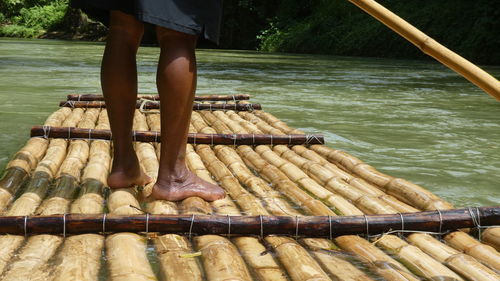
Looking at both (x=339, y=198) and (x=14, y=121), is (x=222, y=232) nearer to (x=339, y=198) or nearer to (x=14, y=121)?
(x=339, y=198)

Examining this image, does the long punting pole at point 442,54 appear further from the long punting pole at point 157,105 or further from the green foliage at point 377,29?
the green foliage at point 377,29

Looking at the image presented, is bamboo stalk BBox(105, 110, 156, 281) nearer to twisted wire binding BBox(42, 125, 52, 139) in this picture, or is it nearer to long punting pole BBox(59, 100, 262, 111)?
twisted wire binding BBox(42, 125, 52, 139)

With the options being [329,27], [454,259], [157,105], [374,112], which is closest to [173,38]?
[454,259]

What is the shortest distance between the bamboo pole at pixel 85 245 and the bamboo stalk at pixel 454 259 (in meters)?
0.76

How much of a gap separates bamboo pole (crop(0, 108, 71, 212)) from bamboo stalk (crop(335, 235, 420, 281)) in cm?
91

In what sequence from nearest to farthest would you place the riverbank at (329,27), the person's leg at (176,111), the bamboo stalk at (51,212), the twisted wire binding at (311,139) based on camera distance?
the bamboo stalk at (51,212) → the person's leg at (176,111) → the twisted wire binding at (311,139) → the riverbank at (329,27)

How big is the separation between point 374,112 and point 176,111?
2.90 metres

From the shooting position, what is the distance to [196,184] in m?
1.81

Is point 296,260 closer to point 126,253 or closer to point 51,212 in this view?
point 126,253

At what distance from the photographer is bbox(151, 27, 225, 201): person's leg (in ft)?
5.53

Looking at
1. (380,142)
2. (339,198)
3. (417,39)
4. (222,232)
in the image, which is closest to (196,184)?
(222,232)

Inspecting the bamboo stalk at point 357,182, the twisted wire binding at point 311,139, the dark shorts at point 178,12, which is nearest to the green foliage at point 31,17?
the twisted wire binding at point 311,139

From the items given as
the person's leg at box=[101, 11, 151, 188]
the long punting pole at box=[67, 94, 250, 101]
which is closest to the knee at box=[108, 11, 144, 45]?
the person's leg at box=[101, 11, 151, 188]

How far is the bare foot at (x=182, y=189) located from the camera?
1774mm
